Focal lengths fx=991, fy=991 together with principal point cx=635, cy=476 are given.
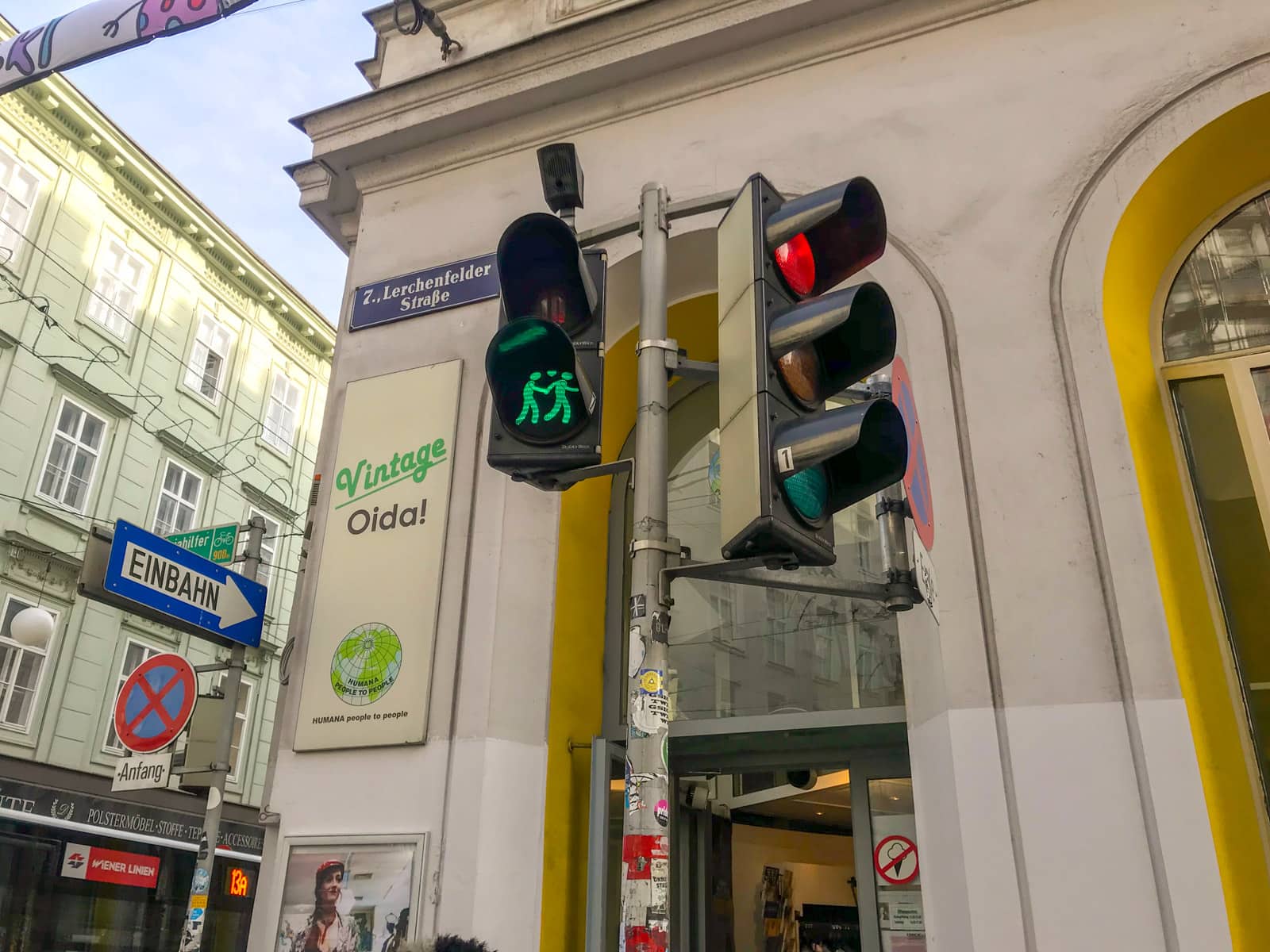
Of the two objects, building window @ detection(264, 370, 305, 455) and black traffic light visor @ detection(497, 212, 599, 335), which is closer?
black traffic light visor @ detection(497, 212, 599, 335)

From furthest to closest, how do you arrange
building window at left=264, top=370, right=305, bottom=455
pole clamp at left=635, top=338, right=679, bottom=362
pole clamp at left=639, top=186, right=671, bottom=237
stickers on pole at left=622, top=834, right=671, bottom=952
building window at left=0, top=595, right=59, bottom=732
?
building window at left=264, top=370, right=305, bottom=455 < building window at left=0, top=595, right=59, bottom=732 < pole clamp at left=639, top=186, right=671, bottom=237 < pole clamp at left=635, top=338, right=679, bottom=362 < stickers on pole at left=622, top=834, right=671, bottom=952

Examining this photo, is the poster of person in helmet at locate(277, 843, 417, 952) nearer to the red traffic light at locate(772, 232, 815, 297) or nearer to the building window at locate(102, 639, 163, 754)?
the red traffic light at locate(772, 232, 815, 297)

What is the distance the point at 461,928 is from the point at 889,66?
6117mm

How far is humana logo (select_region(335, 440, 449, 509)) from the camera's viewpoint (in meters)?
6.88

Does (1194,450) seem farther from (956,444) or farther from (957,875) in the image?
(957,875)

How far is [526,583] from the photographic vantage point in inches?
252

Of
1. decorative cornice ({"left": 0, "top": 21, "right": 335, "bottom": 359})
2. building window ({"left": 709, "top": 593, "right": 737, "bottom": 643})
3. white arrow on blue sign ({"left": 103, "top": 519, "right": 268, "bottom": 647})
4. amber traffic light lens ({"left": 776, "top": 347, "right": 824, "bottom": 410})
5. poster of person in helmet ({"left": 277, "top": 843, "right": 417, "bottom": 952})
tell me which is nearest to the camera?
amber traffic light lens ({"left": 776, "top": 347, "right": 824, "bottom": 410})

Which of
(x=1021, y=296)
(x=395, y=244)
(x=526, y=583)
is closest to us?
(x=1021, y=296)

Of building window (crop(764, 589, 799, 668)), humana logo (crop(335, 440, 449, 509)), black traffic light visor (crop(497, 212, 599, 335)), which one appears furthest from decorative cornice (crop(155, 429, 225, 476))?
black traffic light visor (crop(497, 212, 599, 335))

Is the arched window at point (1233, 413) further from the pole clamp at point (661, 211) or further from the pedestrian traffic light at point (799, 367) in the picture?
the pole clamp at point (661, 211)

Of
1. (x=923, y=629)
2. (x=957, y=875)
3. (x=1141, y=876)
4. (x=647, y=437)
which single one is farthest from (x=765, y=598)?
(x=647, y=437)

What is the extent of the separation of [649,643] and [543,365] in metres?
1.02

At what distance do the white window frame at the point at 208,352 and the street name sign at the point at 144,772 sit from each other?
15.3m

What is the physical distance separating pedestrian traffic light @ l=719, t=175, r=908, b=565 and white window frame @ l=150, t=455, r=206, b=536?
18.2m
